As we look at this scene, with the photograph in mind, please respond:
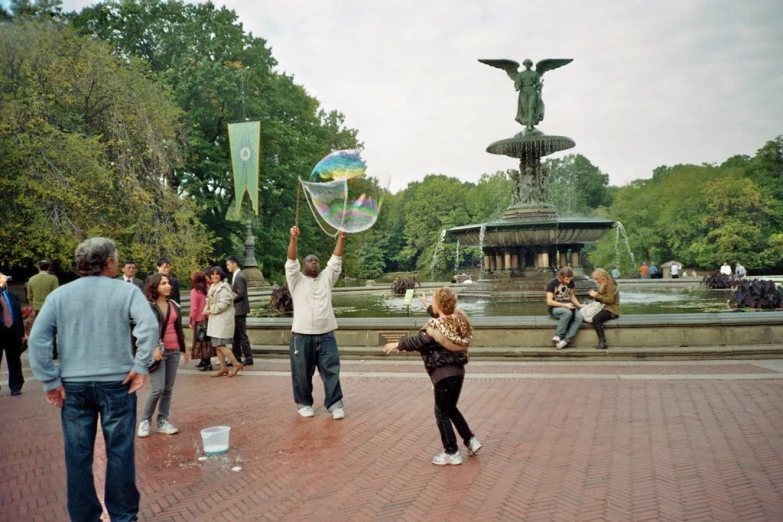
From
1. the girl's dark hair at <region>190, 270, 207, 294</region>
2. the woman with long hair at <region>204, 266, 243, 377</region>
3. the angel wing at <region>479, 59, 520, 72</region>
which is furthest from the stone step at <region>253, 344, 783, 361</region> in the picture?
the angel wing at <region>479, 59, 520, 72</region>

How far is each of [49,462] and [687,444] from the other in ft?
21.2

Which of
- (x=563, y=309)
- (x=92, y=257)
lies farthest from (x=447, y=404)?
(x=563, y=309)

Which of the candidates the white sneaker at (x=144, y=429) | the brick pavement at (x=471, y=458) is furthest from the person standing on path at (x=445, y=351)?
the white sneaker at (x=144, y=429)

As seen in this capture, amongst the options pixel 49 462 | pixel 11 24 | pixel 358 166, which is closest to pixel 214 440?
pixel 49 462

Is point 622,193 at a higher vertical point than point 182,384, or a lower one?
higher

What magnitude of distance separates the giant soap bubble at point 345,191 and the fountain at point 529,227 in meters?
11.1

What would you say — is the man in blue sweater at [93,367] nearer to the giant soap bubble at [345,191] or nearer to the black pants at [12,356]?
the giant soap bubble at [345,191]

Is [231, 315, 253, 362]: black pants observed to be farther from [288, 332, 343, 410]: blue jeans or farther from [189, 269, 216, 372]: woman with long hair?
[288, 332, 343, 410]: blue jeans

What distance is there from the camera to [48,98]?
2148 centimetres

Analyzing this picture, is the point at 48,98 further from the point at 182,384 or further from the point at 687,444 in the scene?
the point at 687,444

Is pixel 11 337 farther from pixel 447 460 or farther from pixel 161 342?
pixel 447 460

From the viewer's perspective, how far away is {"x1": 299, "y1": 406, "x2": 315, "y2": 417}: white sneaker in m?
7.24

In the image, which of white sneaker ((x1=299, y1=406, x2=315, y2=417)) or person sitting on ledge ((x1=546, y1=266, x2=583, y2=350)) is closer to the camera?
white sneaker ((x1=299, y1=406, x2=315, y2=417))

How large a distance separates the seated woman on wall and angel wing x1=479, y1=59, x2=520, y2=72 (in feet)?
39.7
